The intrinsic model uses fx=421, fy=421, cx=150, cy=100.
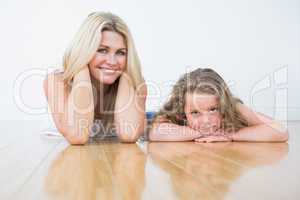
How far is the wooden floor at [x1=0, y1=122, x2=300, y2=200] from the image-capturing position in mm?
775

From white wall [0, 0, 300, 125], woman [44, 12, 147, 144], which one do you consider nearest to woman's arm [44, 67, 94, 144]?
woman [44, 12, 147, 144]

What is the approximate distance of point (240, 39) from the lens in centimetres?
400

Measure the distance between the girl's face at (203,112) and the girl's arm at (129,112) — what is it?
0.68 feet

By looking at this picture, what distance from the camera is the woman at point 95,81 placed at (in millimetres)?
1649

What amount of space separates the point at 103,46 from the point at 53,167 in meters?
0.72

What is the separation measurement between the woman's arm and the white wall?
77.8 inches

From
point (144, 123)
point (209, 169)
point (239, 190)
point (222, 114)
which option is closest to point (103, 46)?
point (144, 123)

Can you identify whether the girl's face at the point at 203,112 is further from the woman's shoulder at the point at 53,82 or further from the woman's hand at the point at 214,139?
the woman's shoulder at the point at 53,82

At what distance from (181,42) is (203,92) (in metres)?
2.17

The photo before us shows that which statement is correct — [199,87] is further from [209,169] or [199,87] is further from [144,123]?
[209,169]

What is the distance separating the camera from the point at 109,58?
1.72 metres

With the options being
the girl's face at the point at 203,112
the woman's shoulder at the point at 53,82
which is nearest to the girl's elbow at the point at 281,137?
the girl's face at the point at 203,112

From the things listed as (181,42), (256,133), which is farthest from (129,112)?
(181,42)

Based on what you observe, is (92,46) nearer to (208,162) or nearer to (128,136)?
(128,136)
